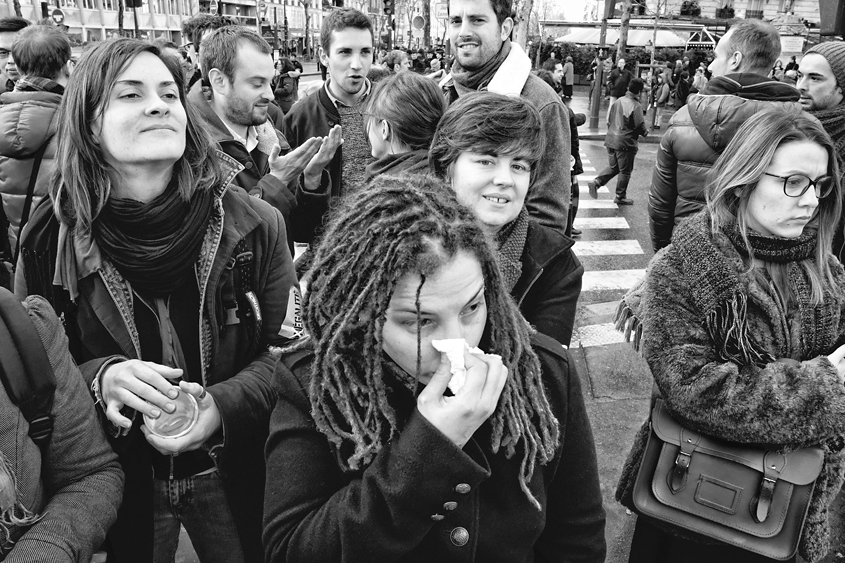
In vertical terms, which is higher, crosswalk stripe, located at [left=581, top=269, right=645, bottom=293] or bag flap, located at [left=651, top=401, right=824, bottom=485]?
bag flap, located at [left=651, top=401, right=824, bottom=485]

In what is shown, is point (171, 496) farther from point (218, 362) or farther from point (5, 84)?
point (5, 84)

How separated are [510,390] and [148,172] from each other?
140cm

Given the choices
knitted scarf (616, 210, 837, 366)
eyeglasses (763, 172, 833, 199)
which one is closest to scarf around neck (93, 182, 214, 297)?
knitted scarf (616, 210, 837, 366)

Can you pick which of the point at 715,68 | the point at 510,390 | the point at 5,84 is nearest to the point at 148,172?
the point at 510,390

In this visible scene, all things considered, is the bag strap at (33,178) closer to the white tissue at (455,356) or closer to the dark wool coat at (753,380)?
the white tissue at (455,356)

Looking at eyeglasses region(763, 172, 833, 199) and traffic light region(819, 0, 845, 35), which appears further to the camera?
traffic light region(819, 0, 845, 35)

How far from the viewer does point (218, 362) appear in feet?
7.08

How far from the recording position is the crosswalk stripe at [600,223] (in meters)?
9.73

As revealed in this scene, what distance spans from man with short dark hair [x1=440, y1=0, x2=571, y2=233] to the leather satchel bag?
1085mm

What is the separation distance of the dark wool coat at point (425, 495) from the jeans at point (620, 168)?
9539 mm

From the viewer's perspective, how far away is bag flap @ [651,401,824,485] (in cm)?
207

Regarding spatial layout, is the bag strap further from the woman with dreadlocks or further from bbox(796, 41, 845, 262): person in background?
bbox(796, 41, 845, 262): person in background

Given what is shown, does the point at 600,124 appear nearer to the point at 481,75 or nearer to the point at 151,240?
the point at 481,75

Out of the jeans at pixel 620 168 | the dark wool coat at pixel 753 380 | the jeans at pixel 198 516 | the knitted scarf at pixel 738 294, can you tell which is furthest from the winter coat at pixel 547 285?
the jeans at pixel 620 168
